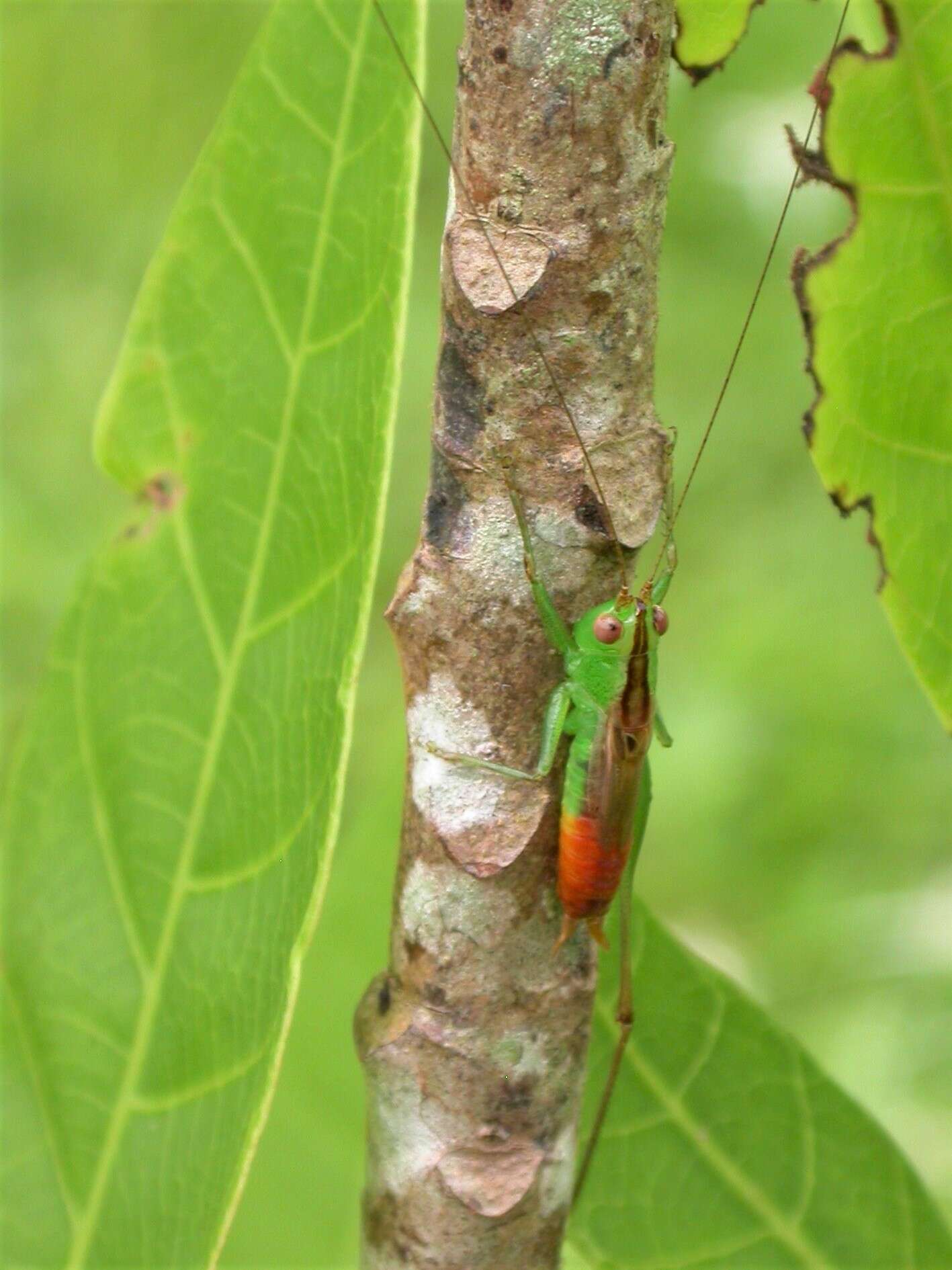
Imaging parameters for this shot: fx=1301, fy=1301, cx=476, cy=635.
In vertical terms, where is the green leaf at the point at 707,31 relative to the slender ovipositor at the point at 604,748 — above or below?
above

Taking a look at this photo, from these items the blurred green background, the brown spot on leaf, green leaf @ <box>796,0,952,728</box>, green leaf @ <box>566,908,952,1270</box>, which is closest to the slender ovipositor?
green leaf @ <box>566,908,952,1270</box>

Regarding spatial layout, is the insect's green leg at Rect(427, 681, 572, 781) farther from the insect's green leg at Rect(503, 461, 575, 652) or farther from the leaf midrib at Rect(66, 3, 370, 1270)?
the leaf midrib at Rect(66, 3, 370, 1270)

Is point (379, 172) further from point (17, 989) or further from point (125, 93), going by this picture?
point (125, 93)

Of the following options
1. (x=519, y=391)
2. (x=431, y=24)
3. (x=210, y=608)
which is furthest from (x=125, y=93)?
(x=519, y=391)

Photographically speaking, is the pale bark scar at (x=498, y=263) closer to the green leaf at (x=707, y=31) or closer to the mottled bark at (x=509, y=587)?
the mottled bark at (x=509, y=587)

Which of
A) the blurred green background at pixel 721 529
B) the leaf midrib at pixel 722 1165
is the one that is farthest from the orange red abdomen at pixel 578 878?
the blurred green background at pixel 721 529

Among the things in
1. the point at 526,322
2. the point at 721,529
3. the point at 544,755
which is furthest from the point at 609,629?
A: the point at 721,529

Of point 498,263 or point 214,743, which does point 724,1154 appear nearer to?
point 214,743
